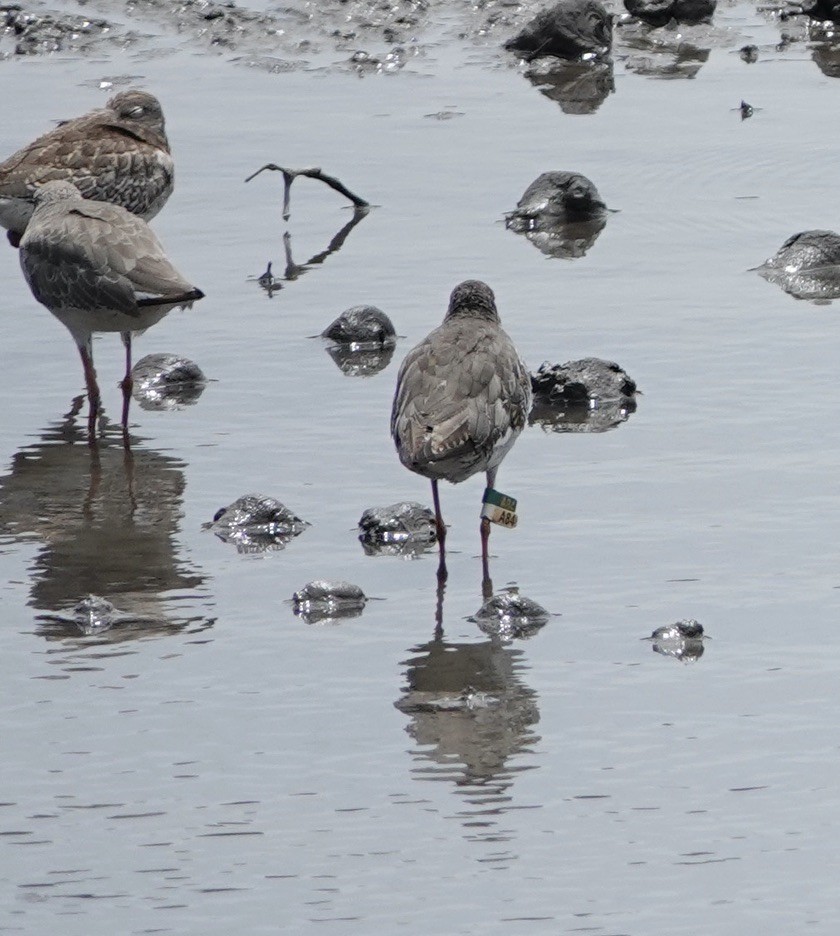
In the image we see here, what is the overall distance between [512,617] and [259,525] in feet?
4.95

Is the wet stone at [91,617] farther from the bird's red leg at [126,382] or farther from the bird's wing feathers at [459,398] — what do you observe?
the bird's red leg at [126,382]

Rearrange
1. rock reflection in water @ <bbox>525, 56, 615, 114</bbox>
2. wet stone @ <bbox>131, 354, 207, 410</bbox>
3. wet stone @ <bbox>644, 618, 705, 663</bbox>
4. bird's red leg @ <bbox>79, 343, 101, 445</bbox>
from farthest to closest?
1. rock reflection in water @ <bbox>525, 56, 615, 114</bbox>
2. wet stone @ <bbox>131, 354, 207, 410</bbox>
3. bird's red leg @ <bbox>79, 343, 101, 445</bbox>
4. wet stone @ <bbox>644, 618, 705, 663</bbox>

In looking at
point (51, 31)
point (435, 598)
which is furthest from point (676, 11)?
point (435, 598)

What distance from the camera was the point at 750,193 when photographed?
14.6m

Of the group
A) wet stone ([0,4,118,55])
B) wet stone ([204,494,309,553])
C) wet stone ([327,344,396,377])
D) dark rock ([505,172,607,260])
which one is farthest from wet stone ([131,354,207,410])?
wet stone ([0,4,118,55])

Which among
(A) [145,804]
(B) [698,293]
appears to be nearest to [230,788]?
(A) [145,804]

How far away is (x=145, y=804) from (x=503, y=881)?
127 cm

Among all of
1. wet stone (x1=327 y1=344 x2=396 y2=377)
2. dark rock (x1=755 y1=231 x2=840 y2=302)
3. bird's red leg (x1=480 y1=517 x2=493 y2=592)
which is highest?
dark rock (x1=755 y1=231 x2=840 y2=302)

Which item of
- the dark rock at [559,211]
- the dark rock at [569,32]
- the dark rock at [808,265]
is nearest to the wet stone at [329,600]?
the dark rock at [808,265]

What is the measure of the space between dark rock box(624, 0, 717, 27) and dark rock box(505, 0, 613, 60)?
0.82m

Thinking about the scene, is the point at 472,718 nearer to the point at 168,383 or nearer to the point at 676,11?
the point at 168,383

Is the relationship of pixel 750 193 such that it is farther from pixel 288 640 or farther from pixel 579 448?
pixel 288 640

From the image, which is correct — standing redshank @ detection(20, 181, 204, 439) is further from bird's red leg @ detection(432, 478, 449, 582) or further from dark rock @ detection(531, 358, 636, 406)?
bird's red leg @ detection(432, 478, 449, 582)

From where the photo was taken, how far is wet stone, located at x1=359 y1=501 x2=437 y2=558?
9508mm
